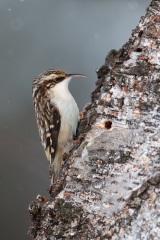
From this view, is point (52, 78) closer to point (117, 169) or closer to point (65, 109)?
point (65, 109)

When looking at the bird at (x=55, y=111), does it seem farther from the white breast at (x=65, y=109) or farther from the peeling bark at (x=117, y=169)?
the peeling bark at (x=117, y=169)

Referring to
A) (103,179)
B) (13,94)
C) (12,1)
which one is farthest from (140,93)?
(12,1)

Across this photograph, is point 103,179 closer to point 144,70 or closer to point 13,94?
point 144,70

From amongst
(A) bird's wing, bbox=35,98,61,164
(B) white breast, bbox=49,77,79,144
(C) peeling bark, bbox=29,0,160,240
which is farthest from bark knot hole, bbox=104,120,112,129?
(A) bird's wing, bbox=35,98,61,164

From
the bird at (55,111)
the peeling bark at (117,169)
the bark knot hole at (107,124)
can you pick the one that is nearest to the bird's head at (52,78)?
the bird at (55,111)

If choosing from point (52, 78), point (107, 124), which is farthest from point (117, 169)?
point (52, 78)

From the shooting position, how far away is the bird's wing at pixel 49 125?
322 cm

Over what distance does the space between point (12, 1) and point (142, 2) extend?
0.87m

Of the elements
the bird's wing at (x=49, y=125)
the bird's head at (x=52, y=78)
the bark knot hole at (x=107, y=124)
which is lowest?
the bird's wing at (x=49, y=125)

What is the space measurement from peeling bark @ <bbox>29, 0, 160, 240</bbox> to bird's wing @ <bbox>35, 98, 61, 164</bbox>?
99cm

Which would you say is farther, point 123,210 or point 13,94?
point 13,94

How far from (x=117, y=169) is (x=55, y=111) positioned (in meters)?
1.20

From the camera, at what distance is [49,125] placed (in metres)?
3.25

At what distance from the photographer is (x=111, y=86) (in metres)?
2.22
